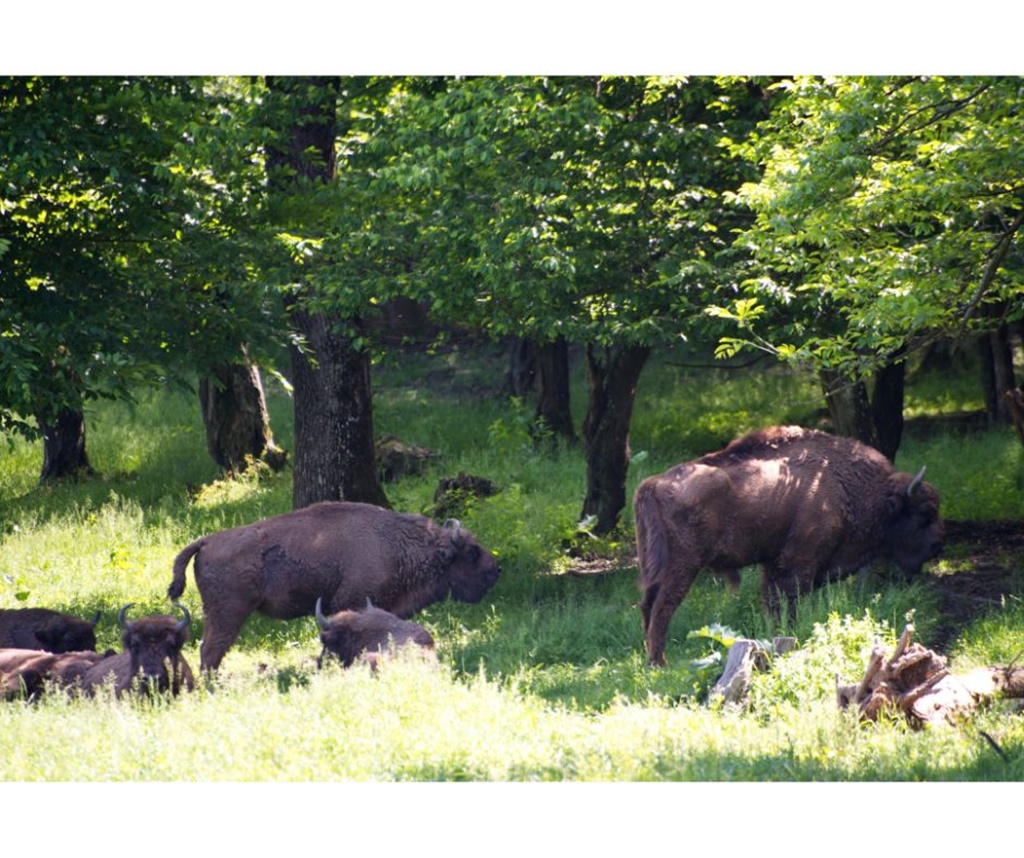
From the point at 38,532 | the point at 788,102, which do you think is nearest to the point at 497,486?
the point at 38,532

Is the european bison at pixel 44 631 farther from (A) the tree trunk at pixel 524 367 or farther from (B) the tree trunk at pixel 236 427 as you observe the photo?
(A) the tree trunk at pixel 524 367

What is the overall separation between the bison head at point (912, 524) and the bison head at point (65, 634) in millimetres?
8368

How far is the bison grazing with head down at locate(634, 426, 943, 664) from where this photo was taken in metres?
13.4

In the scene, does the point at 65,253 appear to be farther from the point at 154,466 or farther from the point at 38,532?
the point at 154,466

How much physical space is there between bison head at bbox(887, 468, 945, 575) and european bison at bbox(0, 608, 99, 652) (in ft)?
27.5

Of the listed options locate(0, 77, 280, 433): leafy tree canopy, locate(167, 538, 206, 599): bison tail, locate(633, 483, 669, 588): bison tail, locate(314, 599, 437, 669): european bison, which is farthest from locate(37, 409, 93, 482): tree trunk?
locate(633, 483, 669, 588): bison tail

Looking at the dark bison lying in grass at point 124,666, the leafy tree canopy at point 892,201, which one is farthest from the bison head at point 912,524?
the dark bison lying in grass at point 124,666

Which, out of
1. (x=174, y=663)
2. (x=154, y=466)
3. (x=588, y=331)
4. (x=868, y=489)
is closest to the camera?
(x=174, y=663)

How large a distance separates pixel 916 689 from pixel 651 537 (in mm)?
3897

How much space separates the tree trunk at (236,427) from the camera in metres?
24.8

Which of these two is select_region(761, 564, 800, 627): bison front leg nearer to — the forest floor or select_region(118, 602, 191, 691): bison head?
the forest floor

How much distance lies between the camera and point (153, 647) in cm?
1235

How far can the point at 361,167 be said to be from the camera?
1841 cm

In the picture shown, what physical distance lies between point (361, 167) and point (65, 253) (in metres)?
4.66
